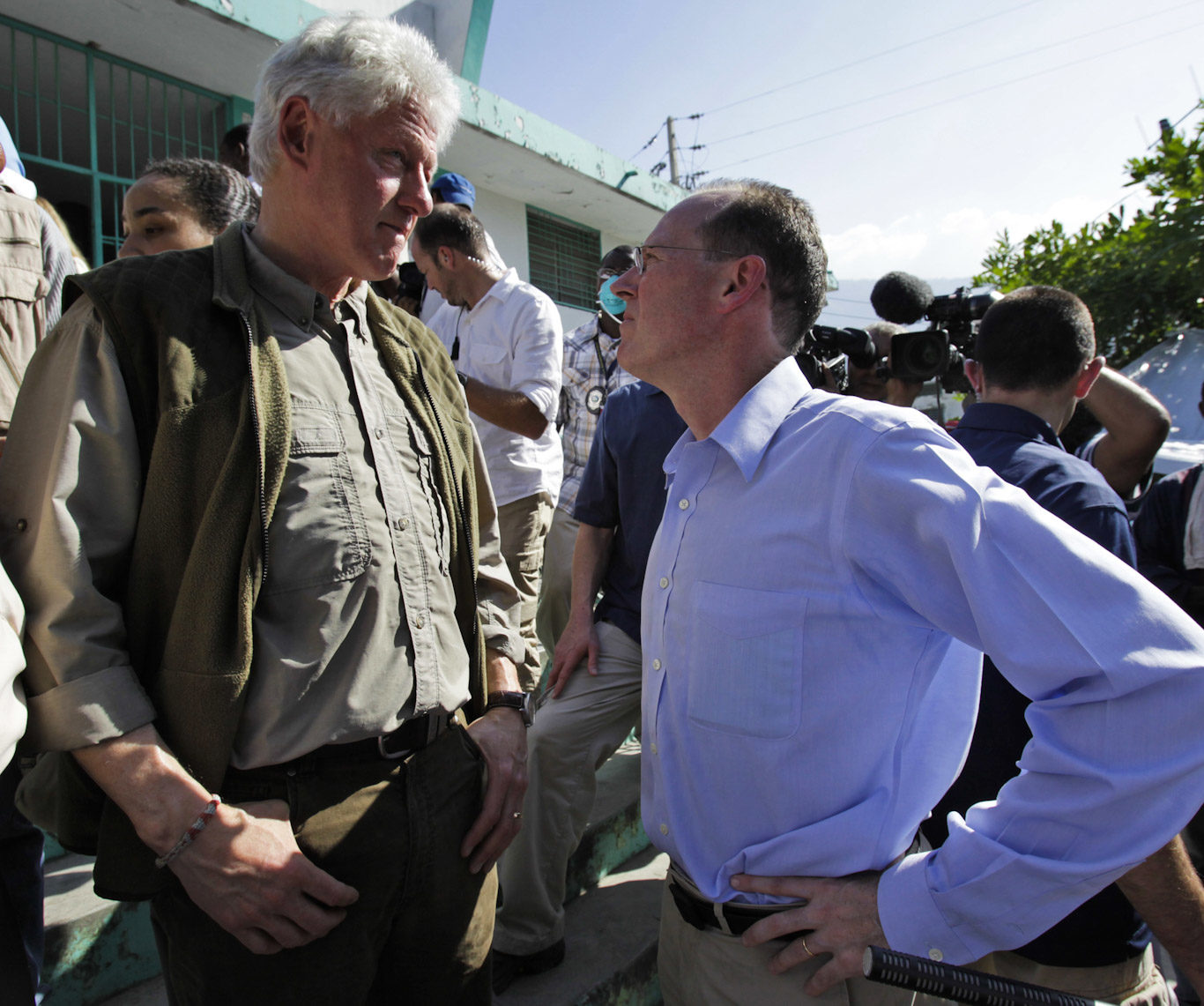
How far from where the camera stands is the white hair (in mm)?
1432

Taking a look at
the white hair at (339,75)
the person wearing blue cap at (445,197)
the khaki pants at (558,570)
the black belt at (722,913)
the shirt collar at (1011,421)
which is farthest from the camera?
the person wearing blue cap at (445,197)

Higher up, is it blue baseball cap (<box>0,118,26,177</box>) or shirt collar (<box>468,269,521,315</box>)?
blue baseball cap (<box>0,118,26,177</box>)

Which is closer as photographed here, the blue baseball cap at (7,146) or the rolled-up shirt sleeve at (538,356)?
the blue baseball cap at (7,146)

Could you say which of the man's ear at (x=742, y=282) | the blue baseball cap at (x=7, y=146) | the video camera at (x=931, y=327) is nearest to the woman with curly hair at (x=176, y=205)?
the blue baseball cap at (x=7, y=146)

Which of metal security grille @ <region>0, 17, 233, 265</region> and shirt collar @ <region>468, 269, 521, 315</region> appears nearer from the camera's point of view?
shirt collar @ <region>468, 269, 521, 315</region>

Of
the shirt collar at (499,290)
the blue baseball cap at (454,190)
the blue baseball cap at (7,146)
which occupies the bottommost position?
the shirt collar at (499,290)

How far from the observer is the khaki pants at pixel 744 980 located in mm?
1307

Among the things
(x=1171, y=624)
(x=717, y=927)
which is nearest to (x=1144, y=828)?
(x=1171, y=624)

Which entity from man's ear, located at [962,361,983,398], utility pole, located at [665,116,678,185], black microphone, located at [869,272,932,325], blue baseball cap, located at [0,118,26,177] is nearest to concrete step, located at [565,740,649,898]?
man's ear, located at [962,361,983,398]

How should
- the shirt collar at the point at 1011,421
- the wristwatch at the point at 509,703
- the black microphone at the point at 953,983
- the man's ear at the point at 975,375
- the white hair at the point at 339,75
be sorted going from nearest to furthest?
1. the black microphone at the point at 953,983
2. the white hair at the point at 339,75
3. the wristwatch at the point at 509,703
4. the shirt collar at the point at 1011,421
5. the man's ear at the point at 975,375

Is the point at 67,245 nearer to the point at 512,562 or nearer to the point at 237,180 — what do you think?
the point at 237,180

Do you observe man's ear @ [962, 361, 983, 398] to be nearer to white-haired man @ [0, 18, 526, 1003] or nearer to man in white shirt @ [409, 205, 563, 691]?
man in white shirt @ [409, 205, 563, 691]

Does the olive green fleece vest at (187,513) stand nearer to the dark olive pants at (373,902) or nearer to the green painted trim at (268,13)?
the dark olive pants at (373,902)

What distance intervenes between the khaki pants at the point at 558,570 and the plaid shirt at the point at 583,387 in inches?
4.8
